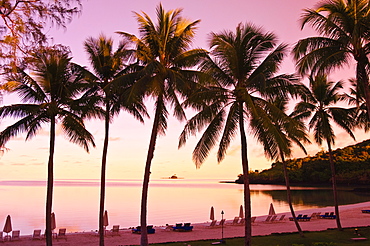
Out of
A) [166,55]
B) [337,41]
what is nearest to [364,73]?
[337,41]

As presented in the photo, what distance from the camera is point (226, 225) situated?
1080 inches

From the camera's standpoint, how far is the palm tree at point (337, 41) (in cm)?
1346

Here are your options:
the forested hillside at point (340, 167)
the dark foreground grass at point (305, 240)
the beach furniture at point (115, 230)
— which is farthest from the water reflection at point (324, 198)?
the beach furniture at point (115, 230)

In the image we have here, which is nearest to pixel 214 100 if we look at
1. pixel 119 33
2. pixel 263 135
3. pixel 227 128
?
pixel 227 128

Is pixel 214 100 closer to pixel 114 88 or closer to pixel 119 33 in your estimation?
pixel 114 88

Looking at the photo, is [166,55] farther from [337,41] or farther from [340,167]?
[340,167]

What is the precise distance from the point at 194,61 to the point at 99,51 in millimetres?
4884

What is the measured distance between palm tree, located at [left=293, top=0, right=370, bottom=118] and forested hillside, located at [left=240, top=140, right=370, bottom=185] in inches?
3810

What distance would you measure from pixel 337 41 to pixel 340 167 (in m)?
102

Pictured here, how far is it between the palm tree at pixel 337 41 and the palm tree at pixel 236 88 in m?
1.03

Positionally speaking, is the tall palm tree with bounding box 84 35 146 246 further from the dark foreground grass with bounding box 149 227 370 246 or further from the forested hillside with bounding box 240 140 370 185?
the forested hillside with bounding box 240 140 370 185

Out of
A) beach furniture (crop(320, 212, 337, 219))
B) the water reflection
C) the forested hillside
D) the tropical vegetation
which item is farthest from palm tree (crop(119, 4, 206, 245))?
the forested hillside

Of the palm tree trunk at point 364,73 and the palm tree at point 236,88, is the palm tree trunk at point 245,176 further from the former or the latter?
the palm tree trunk at point 364,73

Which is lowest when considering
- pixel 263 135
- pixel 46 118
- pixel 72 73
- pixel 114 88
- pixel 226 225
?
pixel 226 225
